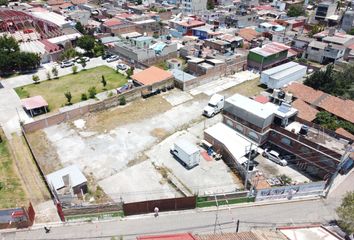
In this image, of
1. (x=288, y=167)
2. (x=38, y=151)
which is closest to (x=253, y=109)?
(x=288, y=167)

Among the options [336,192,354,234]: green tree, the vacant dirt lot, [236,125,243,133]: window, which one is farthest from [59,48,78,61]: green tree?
[336,192,354,234]: green tree

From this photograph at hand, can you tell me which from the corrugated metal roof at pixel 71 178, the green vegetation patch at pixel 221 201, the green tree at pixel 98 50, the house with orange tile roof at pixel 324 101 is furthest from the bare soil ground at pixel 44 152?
the house with orange tile roof at pixel 324 101

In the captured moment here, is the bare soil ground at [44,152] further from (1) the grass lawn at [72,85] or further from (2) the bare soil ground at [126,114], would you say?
(1) the grass lawn at [72,85]

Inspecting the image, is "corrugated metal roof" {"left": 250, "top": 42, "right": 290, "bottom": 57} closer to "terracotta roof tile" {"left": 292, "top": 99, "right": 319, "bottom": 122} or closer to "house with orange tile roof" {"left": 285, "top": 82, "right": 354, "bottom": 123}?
"house with orange tile roof" {"left": 285, "top": 82, "right": 354, "bottom": 123}

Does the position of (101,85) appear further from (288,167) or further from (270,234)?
(270,234)

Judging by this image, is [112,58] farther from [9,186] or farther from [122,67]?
[9,186]

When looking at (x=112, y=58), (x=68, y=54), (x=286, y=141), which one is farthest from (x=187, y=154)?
(x=68, y=54)
